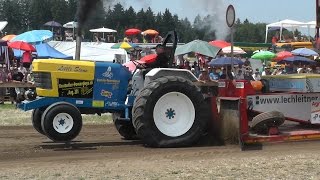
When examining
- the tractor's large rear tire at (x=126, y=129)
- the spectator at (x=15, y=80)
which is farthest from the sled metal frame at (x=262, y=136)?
the spectator at (x=15, y=80)

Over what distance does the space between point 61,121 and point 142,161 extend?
5.70 ft

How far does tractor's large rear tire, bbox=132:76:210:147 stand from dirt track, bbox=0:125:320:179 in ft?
0.88

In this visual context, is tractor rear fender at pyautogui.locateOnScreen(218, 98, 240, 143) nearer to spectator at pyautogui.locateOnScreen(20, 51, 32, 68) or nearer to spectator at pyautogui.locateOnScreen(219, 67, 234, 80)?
spectator at pyautogui.locateOnScreen(219, 67, 234, 80)

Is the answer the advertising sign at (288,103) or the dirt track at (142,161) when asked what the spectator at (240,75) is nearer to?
the advertising sign at (288,103)

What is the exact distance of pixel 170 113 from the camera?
8.79 meters

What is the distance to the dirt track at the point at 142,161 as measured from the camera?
20.4 feet

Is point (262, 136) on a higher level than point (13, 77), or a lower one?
lower

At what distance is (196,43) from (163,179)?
1328 centimetres

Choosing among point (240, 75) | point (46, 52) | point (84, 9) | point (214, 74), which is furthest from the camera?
point (46, 52)

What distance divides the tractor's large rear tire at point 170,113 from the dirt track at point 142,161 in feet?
0.88

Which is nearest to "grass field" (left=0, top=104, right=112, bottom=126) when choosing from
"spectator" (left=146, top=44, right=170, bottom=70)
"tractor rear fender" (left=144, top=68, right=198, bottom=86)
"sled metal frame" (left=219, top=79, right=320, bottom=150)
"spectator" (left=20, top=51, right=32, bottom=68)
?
"spectator" (left=146, top=44, right=170, bottom=70)

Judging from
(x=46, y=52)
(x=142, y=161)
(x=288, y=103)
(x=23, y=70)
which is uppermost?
(x=46, y=52)

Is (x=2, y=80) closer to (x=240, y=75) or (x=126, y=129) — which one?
(x=240, y=75)

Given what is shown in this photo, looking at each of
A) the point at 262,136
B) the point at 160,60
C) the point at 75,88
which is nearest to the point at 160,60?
the point at 160,60
